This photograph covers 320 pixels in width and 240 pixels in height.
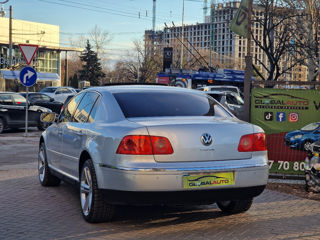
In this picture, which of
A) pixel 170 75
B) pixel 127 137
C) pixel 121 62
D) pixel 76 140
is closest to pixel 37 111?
pixel 76 140

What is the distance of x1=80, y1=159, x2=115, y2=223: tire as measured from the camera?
575cm

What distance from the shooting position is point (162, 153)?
17.6 feet

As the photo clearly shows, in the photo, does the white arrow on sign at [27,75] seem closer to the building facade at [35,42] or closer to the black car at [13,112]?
the black car at [13,112]

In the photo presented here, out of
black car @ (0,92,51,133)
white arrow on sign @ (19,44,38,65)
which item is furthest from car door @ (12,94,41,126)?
white arrow on sign @ (19,44,38,65)

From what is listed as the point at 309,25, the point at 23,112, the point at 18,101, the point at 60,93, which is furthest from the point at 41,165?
the point at 60,93

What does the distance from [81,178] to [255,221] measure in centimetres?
→ 209

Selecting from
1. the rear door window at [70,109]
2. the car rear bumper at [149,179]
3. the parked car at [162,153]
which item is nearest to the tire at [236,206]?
the parked car at [162,153]

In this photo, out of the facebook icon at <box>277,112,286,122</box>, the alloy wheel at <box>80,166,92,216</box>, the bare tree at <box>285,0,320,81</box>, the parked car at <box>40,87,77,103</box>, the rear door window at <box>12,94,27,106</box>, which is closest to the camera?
the alloy wheel at <box>80,166,92,216</box>

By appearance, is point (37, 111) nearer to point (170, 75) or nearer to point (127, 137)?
point (127, 137)

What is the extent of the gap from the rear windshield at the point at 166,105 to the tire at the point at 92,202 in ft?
2.53

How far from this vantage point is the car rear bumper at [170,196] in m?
5.33

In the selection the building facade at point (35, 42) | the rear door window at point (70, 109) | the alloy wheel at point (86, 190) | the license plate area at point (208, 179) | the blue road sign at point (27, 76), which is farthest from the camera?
the building facade at point (35, 42)

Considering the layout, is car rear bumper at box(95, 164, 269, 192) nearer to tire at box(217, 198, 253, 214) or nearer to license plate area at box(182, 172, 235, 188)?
license plate area at box(182, 172, 235, 188)

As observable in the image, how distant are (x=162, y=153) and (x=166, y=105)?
3.21 ft
